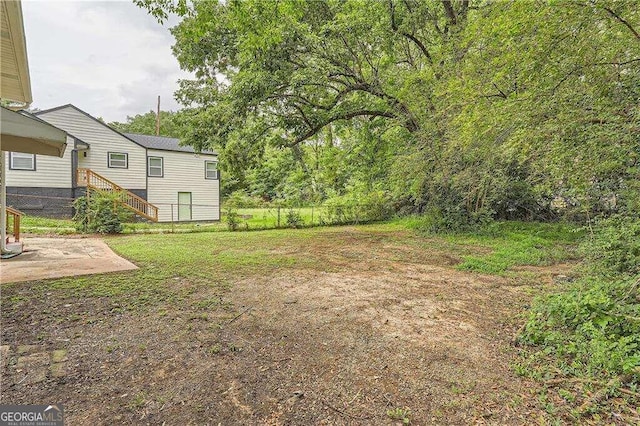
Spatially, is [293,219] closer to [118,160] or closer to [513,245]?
[513,245]

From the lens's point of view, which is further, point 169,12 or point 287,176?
point 287,176

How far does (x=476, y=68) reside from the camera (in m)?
5.02

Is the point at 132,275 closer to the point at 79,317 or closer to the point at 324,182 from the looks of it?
the point at 79,317

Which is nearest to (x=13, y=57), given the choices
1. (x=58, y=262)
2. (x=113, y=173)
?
(x=58, y=262)

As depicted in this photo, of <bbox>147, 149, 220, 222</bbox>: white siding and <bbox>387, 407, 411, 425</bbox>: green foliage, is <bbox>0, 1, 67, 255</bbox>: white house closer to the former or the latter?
<bbox>387, 407, 411, 425</bbox>: green foliage

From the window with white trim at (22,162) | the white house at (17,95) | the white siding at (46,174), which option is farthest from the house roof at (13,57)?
the window with white trim at (22,162)

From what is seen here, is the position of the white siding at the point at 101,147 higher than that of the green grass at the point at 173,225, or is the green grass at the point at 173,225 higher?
the white siding at the point at 101,147

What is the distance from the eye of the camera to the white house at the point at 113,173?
39.3 ft

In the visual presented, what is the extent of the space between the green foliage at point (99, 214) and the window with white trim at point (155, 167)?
15.6 feet

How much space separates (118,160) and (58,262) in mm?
10226

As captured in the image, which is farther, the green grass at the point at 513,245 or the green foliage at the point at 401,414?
the green grass at the point at 513,245

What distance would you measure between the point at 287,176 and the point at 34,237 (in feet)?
26.1

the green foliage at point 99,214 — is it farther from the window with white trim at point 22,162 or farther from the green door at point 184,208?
the green door at point 184,208

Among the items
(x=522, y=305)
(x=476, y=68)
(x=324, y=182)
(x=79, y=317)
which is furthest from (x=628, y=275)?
(x=324, y=182)
